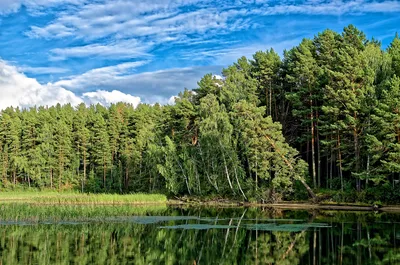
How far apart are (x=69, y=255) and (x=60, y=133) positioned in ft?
187

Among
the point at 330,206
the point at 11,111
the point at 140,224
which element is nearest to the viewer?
the point at 140,224

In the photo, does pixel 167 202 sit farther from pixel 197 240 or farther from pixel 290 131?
pixel 197 240

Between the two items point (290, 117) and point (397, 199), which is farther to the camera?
point (290, 117)

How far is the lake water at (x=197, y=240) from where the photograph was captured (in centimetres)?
1748

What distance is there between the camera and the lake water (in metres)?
17.5

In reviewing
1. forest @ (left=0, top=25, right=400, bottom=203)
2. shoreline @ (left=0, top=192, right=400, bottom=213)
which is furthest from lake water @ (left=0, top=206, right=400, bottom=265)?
forest @ (left=0, top=25, right=400, bottom=203)

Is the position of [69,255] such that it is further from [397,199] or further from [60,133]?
[60,133]

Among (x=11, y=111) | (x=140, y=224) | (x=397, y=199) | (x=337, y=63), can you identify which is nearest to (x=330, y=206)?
(x=397, y=199)

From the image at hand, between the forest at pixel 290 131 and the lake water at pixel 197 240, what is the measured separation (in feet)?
31.3

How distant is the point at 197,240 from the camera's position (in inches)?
866

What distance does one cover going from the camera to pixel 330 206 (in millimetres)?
39469

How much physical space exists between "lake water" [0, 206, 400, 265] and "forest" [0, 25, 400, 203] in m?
9.53

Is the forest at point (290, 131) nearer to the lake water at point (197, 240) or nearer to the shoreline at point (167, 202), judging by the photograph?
the shoreline at point (167, 202)

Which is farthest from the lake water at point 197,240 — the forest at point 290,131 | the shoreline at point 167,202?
the forest at point 290,131
